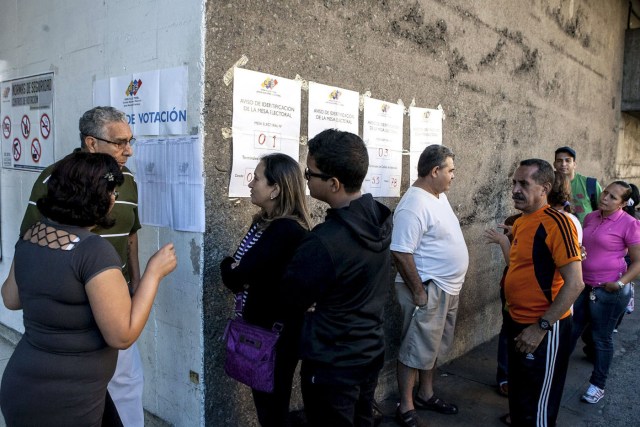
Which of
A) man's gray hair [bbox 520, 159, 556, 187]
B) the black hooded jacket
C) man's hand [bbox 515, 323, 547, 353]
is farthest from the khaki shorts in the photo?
the black hooded jacket

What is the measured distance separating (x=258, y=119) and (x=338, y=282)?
4.07ft

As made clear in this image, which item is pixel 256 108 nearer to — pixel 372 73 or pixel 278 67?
pixel 278 67

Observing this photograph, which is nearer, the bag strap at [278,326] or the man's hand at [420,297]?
the bag strap at [278,326]

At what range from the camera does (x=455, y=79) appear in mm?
4418

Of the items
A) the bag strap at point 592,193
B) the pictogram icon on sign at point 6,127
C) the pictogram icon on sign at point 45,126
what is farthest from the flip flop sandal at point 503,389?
the pictogram icon on sign at point 6,127

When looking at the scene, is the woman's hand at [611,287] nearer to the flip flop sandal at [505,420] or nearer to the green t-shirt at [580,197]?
the green t-shirt at [580,197]

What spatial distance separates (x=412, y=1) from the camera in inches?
150

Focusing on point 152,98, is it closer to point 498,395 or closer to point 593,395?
point 498,395

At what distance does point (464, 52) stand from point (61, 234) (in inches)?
155

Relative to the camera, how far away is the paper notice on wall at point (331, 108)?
122 inches

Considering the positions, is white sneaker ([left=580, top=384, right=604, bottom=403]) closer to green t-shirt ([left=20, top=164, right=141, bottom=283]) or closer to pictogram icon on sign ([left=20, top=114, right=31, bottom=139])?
green t-shirt ([left=20, top=164, right=141, bottom=283])

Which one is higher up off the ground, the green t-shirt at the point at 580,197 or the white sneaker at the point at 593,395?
the green t-shirt at the point at 580,197

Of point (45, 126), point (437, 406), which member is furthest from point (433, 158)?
point (45, 126)

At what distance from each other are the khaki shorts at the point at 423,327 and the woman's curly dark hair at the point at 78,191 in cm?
237
